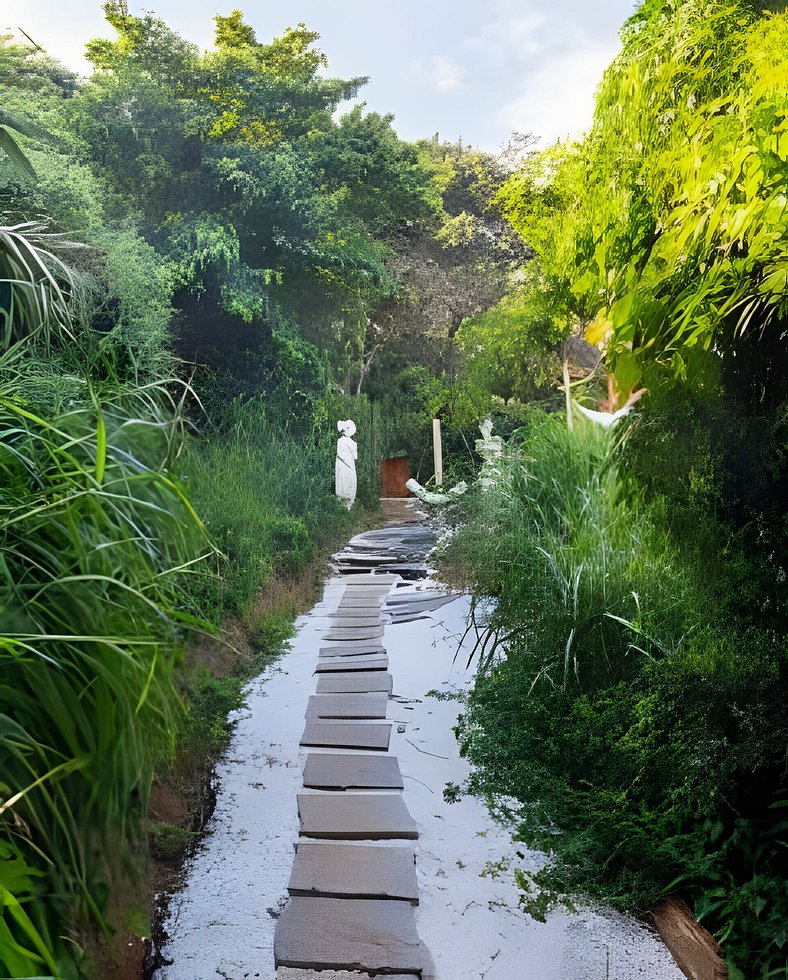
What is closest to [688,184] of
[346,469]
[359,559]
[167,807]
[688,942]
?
[688,942]

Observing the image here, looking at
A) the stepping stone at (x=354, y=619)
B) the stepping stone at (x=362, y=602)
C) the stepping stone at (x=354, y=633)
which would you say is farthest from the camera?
the stepping stone at (x=362, y=602)

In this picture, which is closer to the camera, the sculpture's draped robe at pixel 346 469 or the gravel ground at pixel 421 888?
the gravel ground at pixel 421 888

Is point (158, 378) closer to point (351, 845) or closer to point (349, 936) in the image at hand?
point (351, 845)

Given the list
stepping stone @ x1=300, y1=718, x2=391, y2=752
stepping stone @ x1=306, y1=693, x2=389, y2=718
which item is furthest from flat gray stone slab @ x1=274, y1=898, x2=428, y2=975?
stepping stone @ x1=306, y1=693, x2=389, y2=718

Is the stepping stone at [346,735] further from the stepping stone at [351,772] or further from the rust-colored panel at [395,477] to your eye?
the rust-colored panel at [395,477]

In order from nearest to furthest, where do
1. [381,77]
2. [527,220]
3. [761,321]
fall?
[761,321] < [381,77] < [527,220]

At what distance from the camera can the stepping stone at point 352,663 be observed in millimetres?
2922

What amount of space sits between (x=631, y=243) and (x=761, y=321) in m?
0.33

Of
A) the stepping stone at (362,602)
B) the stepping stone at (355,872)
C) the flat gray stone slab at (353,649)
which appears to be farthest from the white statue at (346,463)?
the stepping stone at (355,872)

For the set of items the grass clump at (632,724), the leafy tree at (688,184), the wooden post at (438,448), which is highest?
the leafy tree at (688,184)

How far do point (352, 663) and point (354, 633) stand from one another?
32cm

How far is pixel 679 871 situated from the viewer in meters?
1.64

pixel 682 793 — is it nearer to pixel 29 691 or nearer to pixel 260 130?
pixel 29 691

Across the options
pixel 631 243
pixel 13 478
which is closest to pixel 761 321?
pixel 631 243
